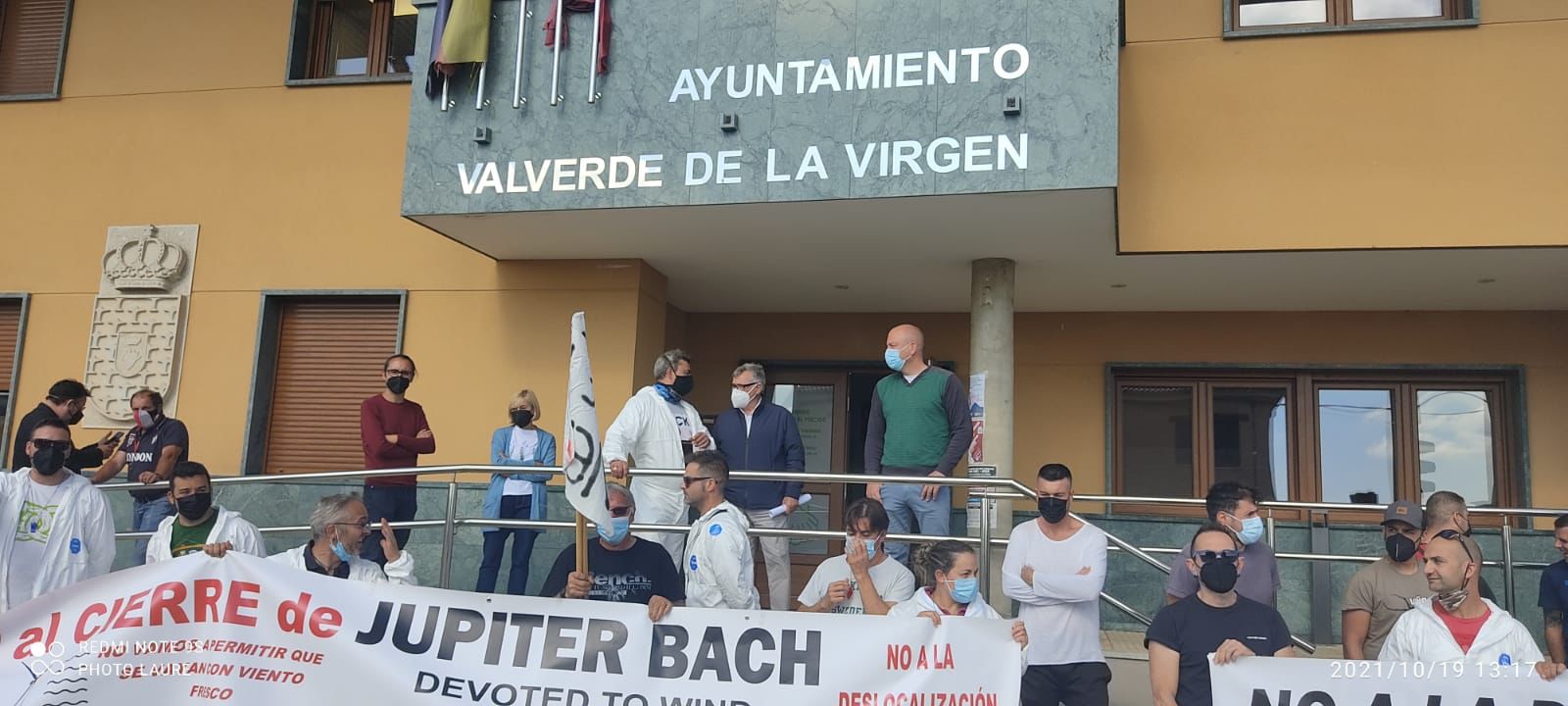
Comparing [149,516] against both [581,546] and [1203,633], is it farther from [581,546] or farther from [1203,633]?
[1203,633]

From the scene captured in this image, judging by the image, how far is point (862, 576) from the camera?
5.87 m

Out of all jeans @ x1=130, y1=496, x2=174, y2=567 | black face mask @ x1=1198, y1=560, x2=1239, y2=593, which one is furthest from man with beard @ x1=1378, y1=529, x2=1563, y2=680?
jeans @ x1=130, y1=496, x2=174, y2=567

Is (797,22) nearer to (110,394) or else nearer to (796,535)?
(796,535)

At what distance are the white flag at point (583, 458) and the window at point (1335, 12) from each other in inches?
261

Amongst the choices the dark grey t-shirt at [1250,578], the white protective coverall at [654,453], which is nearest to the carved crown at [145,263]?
the white protective coverall at [654,453]

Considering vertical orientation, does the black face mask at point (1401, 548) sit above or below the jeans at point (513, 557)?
above

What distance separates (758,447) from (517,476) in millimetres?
1861

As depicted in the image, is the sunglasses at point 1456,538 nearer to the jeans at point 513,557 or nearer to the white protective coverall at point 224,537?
the jeans at point 513,557

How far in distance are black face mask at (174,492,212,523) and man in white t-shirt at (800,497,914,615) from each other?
3179mm

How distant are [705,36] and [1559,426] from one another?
806cm

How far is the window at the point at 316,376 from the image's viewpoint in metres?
10.9

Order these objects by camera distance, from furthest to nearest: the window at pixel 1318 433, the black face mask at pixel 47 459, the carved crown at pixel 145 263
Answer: the carved crown at pixel 145 263, the window at pixel 1318 433, the black face mask at pixel 47 459

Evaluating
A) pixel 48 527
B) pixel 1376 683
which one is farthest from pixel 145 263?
pixel 1376 683

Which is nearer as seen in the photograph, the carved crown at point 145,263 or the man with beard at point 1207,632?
the man with beard at point 1207,632
